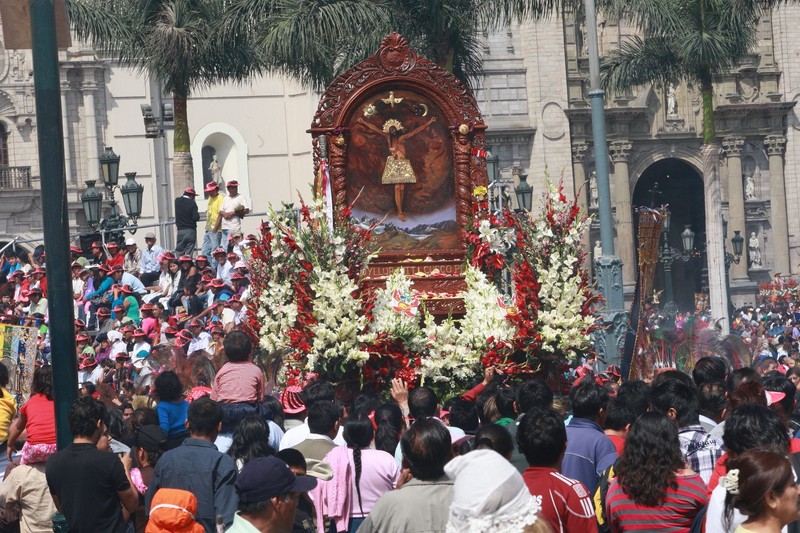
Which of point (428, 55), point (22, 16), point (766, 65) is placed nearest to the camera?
point (22, 16)

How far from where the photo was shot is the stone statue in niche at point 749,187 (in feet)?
173

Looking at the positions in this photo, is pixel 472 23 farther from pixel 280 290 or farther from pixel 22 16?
pixel 22 16

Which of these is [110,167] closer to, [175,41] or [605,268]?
[175,41]

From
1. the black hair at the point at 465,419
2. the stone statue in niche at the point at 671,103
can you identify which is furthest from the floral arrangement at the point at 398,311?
the stone statue in niche at the point at 671,103

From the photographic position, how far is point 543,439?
743 centimetres

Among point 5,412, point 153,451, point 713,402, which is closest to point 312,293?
point 5,412

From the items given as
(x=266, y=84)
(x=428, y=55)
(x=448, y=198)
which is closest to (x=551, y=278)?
(x=448, y=198)

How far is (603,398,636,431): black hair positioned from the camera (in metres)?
9.48

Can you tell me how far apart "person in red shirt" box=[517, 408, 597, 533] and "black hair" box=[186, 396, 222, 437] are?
2.12m

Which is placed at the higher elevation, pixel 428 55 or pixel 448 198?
pixel 428 55

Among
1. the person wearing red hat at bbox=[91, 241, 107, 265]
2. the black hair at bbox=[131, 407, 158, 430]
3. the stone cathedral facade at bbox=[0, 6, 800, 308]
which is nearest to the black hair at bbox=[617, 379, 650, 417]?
the black hair at bbox=[131, 407, 158, 430]

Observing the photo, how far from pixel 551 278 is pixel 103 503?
708 centimetres

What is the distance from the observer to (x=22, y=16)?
10242 mm

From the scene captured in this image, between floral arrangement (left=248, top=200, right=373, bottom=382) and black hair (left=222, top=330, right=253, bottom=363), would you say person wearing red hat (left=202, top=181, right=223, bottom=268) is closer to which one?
floral arrangement (left=248, top=200, right=373, bottom=382)
